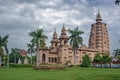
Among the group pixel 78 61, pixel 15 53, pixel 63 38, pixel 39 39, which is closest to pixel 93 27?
pixel 78 61

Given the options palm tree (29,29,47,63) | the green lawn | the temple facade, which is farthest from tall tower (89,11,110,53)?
the green lawn

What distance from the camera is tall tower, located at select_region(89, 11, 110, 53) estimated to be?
129 metres

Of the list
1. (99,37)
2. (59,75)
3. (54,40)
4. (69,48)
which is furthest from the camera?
(99,37)

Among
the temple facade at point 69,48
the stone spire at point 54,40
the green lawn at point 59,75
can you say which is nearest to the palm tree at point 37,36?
the temple facade at point 69,48

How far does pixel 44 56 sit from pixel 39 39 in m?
24.2

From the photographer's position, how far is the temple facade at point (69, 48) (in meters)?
108

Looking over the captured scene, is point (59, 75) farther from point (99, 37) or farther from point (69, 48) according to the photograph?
point (99, 37)

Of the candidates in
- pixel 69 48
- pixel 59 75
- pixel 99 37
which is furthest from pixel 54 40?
pixel 59 75

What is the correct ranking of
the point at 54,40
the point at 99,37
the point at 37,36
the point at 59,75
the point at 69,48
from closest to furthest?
the point at 59,75 < the point at 37,36 < the point at 69,48 < the point at 54,40 < the point at 99,37

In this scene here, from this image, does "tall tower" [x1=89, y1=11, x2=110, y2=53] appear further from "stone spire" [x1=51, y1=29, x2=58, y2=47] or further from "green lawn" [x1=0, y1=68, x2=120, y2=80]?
"green lawn" [x1=0, y1=68, x2=120, y2=80]

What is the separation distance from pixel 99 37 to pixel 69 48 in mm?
21925

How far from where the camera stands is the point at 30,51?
343 feet

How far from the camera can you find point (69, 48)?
114 m

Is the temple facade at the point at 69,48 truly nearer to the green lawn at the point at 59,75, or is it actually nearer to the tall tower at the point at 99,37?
the tall tower at the point at 99,37
